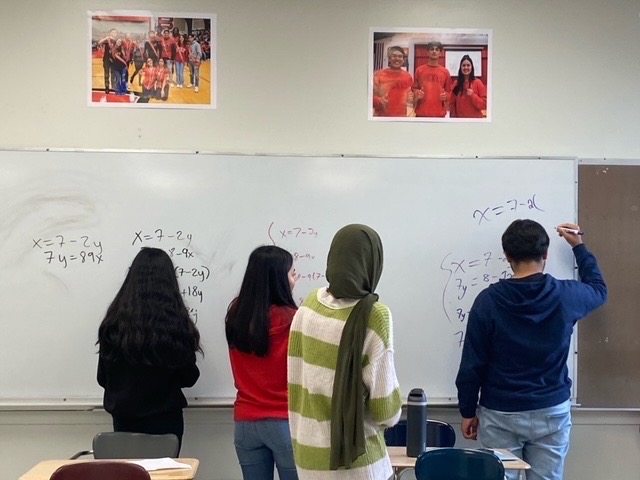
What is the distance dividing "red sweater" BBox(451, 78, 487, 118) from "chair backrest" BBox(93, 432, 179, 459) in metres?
2.08

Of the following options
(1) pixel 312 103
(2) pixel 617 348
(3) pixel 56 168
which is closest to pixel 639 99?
(2) pixel 617 348

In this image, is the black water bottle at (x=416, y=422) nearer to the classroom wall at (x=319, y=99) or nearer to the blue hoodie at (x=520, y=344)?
the blue hoodie at (x=520, y=344)

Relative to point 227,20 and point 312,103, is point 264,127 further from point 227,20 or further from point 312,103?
point 227,20

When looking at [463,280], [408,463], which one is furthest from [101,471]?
[463,280]

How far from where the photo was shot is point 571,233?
10.3 feet

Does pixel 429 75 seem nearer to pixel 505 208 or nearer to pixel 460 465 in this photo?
pixel 505 208

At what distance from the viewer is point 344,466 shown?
194 cm

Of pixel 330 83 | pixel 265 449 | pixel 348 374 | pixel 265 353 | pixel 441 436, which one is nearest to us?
pixel 348 374

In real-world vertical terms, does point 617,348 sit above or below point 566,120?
below

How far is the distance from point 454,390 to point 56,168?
7.50 ft

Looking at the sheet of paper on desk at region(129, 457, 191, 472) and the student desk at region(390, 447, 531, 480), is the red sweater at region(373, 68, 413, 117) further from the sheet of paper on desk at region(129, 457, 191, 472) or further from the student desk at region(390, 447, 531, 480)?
the sheet of paper on desk at region(129, 457, 191, 472)

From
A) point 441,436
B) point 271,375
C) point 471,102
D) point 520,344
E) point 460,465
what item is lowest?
point 441,436

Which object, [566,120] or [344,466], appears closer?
[344,466]

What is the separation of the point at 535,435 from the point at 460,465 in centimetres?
63
